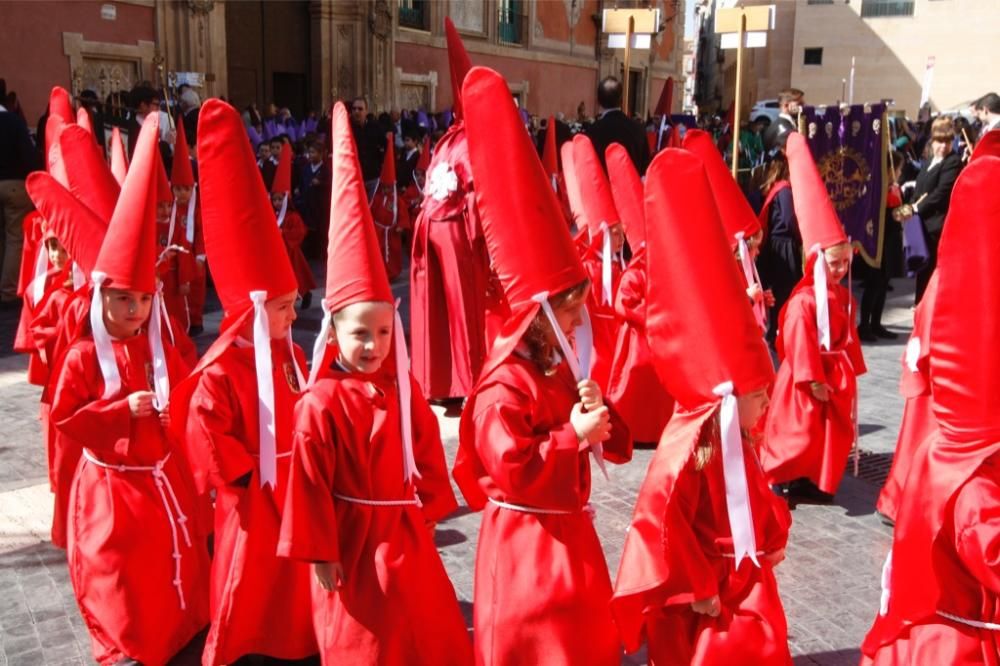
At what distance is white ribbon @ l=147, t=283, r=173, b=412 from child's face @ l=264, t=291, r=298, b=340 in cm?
51

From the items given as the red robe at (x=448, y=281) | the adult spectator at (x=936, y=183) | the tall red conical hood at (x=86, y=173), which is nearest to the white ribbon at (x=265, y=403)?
the tall red conical hood at (x=86, y=173)

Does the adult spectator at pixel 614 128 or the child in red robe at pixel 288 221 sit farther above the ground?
the adult spectator at pixel 614 128

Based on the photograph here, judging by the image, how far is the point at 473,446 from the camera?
11.5 feet

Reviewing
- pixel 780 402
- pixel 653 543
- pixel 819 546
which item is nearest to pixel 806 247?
pixel 780 402

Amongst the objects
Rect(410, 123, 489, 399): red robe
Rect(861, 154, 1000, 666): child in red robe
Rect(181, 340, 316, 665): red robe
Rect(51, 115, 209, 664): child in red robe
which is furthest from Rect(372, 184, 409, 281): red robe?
Rect(861, 154, 1000, 666): child in red robe

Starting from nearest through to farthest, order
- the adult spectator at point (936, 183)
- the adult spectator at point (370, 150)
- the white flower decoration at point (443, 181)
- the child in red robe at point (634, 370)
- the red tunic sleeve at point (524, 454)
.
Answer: the red tunic sleeve at point (524, 454) < the child in red robe at point (634, 370) < the white flower decoration at point (443, 181) < the adult spectator at point (936, 183) < the adult spectator at point (370, 150)

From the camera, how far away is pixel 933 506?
2.92 meters

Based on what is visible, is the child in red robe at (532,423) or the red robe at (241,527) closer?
the child in red robe at (532,423)

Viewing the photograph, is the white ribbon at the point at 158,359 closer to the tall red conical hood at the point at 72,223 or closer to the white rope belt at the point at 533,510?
the tall red conical hood at the point at 72,223

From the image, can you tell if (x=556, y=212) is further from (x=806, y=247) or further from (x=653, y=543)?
(x=806, y=247)

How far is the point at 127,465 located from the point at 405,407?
133 centimetres

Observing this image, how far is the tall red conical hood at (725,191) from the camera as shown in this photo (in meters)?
6.11

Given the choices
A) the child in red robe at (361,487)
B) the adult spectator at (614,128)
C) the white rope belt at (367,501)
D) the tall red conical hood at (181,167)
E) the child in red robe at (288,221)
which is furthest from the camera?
the child in red robe at (288,221)

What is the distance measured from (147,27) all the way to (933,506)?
52.9 feet
